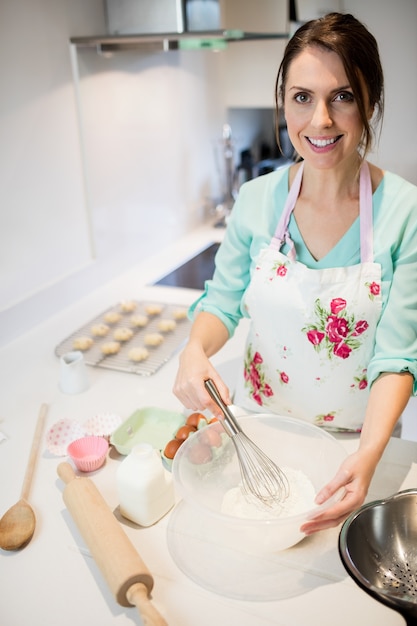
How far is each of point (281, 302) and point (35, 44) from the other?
1.03m

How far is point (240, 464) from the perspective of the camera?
900 mm

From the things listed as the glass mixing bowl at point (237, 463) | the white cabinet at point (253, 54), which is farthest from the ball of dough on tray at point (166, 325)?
the white cabinet at point (253, 54)

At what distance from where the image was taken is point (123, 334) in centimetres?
154

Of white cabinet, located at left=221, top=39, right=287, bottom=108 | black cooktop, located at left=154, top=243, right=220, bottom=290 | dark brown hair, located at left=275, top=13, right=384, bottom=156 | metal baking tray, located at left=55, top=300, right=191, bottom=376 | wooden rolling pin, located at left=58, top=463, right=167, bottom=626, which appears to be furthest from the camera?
white cabinet, located at left=221, top=39, right=287, bottom=108

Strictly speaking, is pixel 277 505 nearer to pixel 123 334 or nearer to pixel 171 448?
pixel 171 448

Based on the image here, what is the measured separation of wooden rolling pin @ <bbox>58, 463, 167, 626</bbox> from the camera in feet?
2.41

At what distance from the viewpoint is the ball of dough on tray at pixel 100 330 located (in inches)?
61.5

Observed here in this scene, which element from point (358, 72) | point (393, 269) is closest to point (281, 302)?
point (393, 269)

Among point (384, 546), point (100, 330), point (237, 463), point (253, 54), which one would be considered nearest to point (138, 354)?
point (100, 330)

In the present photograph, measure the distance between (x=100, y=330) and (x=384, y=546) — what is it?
953mm

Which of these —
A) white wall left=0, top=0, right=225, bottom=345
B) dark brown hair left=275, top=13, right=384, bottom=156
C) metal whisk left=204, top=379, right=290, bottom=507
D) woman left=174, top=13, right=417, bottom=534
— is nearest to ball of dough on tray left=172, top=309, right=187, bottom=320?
white wall left=0, top=0, right=225, bottom=345

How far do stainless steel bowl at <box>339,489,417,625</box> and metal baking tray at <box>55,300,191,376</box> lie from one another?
0.65 m

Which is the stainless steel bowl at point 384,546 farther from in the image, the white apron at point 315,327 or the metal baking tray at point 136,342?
the metal baking tray at point 136,342

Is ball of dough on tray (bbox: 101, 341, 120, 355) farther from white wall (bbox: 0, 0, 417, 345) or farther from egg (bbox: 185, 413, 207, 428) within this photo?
egg (bbox: 185, 413, 207, 428)
